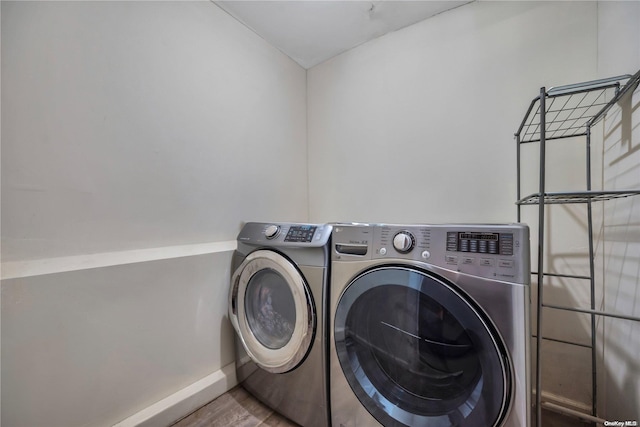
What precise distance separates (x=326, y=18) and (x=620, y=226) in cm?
174

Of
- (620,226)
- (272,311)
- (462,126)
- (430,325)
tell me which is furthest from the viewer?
(462,126)

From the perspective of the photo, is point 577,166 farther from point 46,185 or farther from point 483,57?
point 46,185

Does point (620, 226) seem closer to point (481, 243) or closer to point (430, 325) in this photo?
point (481, 243)

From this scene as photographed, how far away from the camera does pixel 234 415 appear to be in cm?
107

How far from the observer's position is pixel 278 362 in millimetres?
1008

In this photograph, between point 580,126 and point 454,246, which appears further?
point 580,126

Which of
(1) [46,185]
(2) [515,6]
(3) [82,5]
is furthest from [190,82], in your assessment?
(2) [515,6]

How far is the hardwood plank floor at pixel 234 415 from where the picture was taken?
1.02 m

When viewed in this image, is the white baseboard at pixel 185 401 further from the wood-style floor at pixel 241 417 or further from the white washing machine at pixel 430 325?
the white washing machine at pixel 430 325

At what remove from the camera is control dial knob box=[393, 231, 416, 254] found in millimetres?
753

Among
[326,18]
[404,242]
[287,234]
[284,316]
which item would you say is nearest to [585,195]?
[404,242]

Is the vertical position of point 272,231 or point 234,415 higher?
point 272,231

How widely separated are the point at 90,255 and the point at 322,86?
5.85 ft

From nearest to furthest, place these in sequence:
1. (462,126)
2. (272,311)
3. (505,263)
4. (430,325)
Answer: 1. (505,263)
2. (430,325)
3. (272,311)
4. (462,126)
